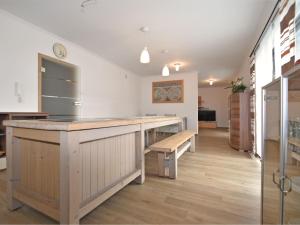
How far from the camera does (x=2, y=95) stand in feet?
8.14

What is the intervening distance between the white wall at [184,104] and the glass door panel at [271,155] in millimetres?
4516

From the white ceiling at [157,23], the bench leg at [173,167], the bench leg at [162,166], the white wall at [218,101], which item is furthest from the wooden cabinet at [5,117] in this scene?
the white wall at [218,101]

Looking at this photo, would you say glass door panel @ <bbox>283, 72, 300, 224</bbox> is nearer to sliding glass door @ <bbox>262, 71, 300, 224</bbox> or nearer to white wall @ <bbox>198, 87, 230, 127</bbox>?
sliding glass door @ <bbox>262, 71, 300, 224</bbox>

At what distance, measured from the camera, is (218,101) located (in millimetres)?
9375

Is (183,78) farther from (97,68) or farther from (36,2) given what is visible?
(36,2)

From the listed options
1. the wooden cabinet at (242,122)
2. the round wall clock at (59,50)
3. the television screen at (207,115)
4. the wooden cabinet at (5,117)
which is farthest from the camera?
the television screen at (207,115)

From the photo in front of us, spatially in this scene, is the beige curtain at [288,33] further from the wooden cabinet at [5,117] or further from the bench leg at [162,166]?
the wooden cabinet at [5,117]

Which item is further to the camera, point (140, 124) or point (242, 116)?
point (242, 116)

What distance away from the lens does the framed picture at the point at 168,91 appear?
6.17 m

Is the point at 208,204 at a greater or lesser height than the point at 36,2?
lesser

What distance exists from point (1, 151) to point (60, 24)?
2301 mm

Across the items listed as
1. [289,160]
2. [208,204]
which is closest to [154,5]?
[289,160]

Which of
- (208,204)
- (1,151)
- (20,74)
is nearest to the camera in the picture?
(208,204)

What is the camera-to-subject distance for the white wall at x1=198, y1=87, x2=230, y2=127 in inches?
362
